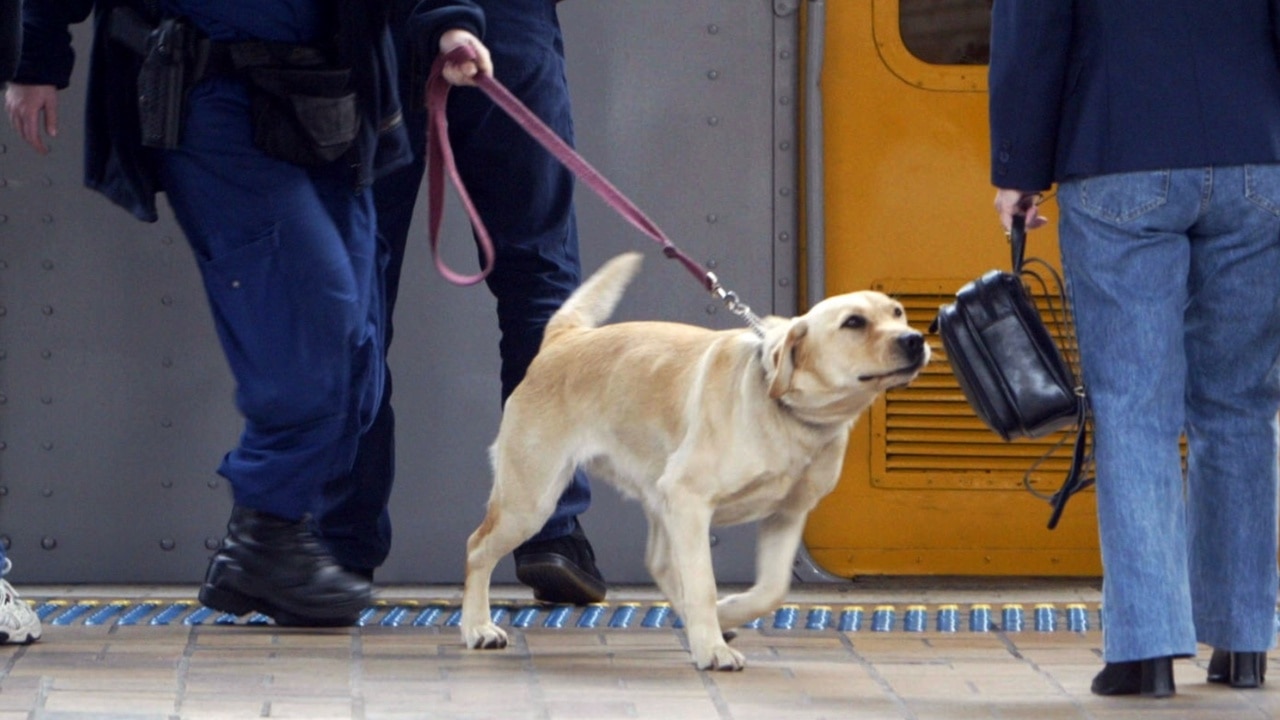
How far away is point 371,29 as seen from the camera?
4.11 metres

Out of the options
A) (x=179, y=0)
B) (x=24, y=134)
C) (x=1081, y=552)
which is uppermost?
(x=179, y=0)

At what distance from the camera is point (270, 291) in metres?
4.07

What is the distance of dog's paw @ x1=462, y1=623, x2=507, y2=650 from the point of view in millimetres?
3979

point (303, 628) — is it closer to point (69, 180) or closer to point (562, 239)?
point (562, 239)

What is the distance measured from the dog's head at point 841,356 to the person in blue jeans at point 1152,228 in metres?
0.35

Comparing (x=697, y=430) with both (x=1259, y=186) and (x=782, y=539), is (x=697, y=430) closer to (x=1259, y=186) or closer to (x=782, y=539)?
(x=782, y=539)

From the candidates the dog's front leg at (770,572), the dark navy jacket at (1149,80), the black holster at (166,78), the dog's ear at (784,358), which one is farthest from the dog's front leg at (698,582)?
the black holster at (166,78)

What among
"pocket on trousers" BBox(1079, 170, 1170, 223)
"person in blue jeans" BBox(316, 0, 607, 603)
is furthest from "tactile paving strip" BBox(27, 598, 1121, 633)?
"pocket on trousers" BBox(1079, 170, 1170, 223)

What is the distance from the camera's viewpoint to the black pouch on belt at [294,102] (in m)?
4.02

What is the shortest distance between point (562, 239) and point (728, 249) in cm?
60

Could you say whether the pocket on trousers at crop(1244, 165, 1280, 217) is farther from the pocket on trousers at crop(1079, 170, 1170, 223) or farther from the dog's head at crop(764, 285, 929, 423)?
the dog's head at crop(764, 285, 929, 423)

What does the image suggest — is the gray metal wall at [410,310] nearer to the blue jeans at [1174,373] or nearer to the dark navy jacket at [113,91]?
the dark navy jacket at [113,91]

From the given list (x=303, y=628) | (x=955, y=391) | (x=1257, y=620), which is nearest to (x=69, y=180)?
(x=303, y=628)

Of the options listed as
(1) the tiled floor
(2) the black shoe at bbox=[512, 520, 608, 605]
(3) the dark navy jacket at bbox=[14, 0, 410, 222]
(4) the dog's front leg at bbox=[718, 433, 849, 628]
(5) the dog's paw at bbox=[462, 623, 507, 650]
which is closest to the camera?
(1) the tiled floor
